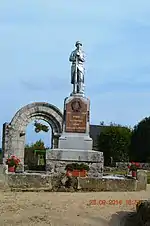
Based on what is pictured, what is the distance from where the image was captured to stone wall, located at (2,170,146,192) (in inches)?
646

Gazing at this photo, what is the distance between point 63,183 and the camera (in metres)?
16.3

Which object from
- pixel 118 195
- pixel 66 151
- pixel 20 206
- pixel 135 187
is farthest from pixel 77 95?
pixel 20 206

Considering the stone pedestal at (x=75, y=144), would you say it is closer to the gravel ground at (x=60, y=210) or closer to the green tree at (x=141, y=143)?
the gravel ground at (x=60, y=210)

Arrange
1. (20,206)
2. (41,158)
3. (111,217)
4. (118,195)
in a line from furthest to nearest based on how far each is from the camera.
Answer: (41,158)
(118,195)
(20,206)
(111,217)

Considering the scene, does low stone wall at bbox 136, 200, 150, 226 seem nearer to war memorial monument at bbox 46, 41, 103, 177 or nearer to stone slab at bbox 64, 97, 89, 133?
war memorial monument at bbox 46, 41, 103, 177

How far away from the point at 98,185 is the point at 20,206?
496 cm

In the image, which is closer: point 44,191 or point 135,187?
point 44,191

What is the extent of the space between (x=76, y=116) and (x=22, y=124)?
39.9 feet

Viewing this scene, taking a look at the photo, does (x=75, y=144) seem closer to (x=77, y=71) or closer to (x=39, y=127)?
(x=77, y=71)

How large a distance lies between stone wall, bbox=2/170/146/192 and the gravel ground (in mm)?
1425

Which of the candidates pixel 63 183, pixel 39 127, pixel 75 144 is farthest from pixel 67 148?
pixel 39 127

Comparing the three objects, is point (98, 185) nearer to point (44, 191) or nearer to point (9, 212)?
point (44, 191)

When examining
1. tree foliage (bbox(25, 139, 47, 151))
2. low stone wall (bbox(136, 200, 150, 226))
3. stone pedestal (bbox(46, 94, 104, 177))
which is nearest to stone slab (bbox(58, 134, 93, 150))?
stone pedestal (bbox(46, 94, 104, 177))

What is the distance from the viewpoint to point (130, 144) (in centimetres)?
5084
